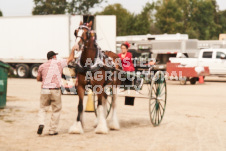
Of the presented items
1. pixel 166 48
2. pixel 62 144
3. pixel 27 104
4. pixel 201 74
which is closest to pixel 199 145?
pixel 62 144

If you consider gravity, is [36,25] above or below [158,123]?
above

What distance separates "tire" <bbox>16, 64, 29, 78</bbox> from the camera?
32.9 m

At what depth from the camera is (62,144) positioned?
8.68m

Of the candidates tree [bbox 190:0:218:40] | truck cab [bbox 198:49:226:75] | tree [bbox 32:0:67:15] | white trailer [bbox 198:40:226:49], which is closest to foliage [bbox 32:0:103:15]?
tree [bbox 32:0:67:15]

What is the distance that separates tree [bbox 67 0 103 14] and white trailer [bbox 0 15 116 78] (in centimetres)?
5200

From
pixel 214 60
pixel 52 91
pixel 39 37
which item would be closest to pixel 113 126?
pixel 52 91

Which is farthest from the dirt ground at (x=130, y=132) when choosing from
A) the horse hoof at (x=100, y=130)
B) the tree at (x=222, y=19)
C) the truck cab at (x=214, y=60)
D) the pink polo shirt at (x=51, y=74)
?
the tree at (x=222, y=19)

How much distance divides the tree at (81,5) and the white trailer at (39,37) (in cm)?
5200

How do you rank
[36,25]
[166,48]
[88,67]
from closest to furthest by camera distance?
[88,67] → [36,25] → [166,48]

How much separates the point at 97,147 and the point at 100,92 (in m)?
1.93

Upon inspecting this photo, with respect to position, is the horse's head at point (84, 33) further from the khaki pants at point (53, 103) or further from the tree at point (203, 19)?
the tree at point (203, 19)

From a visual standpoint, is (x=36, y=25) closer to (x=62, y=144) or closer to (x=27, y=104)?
(x=27, y=104)

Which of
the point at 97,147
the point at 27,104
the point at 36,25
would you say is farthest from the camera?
the point at 36,25

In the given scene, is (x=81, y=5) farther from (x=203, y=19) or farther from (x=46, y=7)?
(x=203, y=19)
